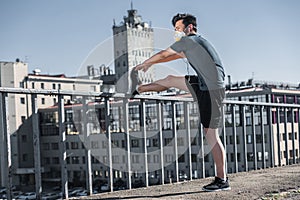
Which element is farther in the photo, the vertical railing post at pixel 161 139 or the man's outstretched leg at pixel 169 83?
the vertical railing post at pixel 161 139

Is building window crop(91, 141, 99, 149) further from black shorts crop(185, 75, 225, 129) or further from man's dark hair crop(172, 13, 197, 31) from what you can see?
man's dark hair crop(172, 13, 197, 31)

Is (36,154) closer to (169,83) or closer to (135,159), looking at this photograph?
(169,83)

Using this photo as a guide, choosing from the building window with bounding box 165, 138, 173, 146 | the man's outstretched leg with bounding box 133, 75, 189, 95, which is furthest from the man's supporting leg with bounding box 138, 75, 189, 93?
the building window with bounding box 165, 138, 173, 146

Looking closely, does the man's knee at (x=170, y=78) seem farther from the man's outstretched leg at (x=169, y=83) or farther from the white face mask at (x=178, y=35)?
the white face mask at (x=178, y=35)

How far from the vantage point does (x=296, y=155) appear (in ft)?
27.2

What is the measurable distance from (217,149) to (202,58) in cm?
77

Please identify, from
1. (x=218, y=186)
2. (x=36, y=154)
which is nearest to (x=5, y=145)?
(x=36, y=154)

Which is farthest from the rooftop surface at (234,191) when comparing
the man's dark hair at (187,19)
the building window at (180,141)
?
the man's dark hair at (187,19)

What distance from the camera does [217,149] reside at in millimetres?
4406

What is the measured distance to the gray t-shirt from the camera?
4.27 meters

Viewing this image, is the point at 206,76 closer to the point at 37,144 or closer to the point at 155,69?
the point at 155,69

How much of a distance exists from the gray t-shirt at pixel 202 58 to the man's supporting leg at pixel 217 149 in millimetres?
373

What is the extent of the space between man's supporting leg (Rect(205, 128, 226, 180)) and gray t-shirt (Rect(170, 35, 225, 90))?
37 centimetres

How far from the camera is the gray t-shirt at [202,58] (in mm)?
4273
